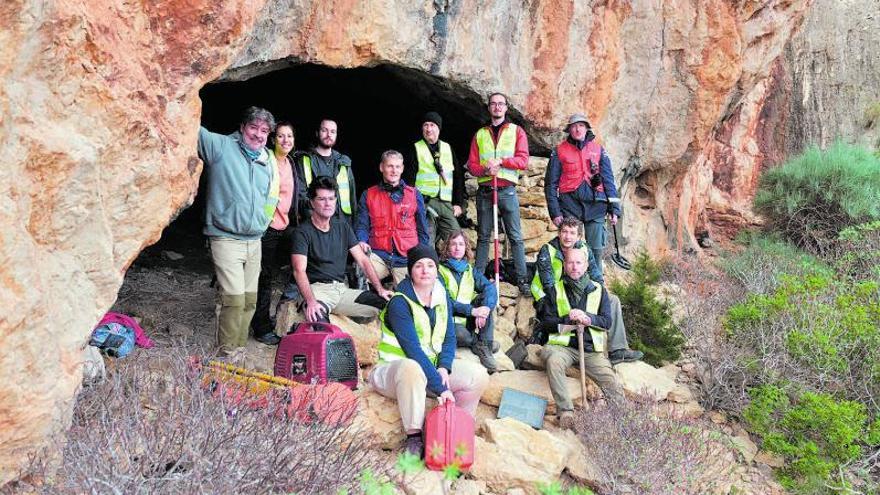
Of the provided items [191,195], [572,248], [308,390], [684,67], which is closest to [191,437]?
[308,390]

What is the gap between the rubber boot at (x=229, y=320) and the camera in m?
5.20

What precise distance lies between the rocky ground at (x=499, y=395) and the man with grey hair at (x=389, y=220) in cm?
65

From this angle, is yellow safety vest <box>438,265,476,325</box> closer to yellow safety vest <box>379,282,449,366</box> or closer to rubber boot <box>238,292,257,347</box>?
yellow safety vest <box>379,282,449,366</box>

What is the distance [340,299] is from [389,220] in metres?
0.97

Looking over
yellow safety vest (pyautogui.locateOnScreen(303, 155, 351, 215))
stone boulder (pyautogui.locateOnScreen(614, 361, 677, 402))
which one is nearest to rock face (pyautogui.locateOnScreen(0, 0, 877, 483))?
yellow safety vest (pyautogui.locateOnScreen(303, 155, 351, 215))

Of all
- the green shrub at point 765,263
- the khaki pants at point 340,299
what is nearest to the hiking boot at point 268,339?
the khaki pants at point 340,299

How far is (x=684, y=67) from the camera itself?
9.84 m

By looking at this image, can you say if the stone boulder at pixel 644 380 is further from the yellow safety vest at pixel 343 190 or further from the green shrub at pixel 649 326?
the yellow safety vest at pixel 343 190

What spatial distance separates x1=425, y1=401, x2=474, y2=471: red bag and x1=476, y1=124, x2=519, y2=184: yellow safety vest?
11.3 ft

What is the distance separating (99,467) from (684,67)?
9002 mm

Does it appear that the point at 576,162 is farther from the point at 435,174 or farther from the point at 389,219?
the point at 389,219

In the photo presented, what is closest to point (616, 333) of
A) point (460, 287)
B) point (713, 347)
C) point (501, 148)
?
point (713, 347)

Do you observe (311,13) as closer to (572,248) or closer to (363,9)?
(363,9)

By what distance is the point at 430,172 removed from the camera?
7.11m
